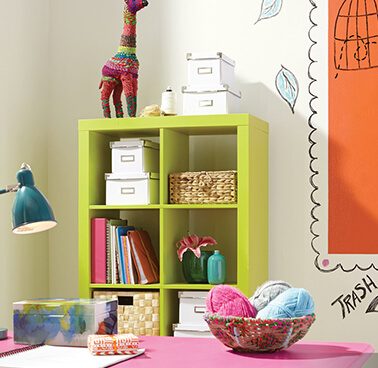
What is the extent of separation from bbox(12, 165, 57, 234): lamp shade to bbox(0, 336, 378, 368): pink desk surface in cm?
37

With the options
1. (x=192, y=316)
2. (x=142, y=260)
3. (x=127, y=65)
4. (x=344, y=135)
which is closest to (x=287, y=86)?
(x=344, y=135)

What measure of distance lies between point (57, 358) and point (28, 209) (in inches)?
16.3

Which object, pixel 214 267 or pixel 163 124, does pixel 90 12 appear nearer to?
pixel 163 124

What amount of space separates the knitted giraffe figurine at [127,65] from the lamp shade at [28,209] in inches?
62.8

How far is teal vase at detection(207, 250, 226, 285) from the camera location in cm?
365

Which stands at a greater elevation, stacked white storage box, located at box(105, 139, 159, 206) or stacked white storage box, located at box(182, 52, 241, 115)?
stacked white storage box, located at box(182, 52, 241, 115)

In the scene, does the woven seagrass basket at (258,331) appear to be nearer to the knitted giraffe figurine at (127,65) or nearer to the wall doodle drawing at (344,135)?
the wall doodle drawing at (344,135)

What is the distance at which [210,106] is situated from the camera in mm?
3725

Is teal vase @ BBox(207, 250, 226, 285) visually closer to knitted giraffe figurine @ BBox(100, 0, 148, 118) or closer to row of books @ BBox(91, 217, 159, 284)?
row of books @ BBox(91, 217, 159, 284)

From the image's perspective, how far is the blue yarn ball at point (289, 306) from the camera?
225 cm

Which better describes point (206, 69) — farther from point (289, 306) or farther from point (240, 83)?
point (289, 306)

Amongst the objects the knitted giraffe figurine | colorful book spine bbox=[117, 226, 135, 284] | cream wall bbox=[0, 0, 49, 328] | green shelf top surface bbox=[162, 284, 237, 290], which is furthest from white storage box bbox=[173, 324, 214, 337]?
the knitted giraffe figurine

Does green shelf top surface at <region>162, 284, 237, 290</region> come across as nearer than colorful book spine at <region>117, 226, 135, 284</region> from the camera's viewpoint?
Yes

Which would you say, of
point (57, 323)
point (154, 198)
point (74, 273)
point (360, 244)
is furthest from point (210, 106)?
point (57, 323)
